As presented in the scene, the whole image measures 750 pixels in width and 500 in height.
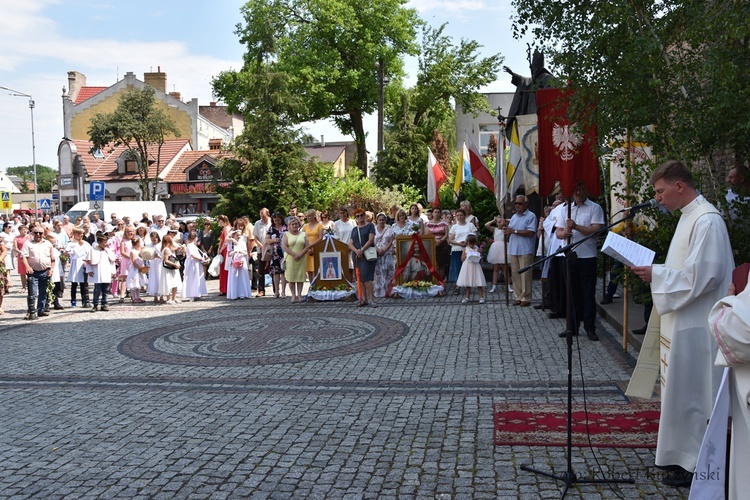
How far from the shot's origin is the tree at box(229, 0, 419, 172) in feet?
136

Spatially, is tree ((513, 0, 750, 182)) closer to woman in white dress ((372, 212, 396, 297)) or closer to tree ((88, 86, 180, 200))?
woman in white dress ((372, 212, 396, 297))

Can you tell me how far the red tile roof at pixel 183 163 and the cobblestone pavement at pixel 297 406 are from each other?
45719 mm

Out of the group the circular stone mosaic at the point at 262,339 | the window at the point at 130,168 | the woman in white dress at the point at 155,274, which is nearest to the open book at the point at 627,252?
the circular stone mosaic at the point at 262,339

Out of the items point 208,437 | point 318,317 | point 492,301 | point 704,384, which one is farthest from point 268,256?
point 704,384

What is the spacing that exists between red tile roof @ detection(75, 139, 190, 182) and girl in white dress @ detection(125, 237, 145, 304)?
4155cm

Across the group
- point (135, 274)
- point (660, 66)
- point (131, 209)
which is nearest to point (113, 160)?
point (131, 209)

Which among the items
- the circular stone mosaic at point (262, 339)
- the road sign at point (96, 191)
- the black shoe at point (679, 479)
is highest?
the road sign at point (96, 191)

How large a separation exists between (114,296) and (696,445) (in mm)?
16127

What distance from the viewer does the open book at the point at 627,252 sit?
4.84 meters

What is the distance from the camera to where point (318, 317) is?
1318 cm

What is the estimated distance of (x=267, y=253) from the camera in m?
16.7

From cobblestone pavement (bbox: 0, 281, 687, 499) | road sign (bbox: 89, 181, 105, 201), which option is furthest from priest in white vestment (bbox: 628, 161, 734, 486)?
road sign (bbox: 89, 181, 105, 201)

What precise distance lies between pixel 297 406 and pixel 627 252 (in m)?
3.52

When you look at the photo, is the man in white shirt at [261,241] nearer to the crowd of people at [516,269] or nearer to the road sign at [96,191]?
the crowd of people at [516,269]
